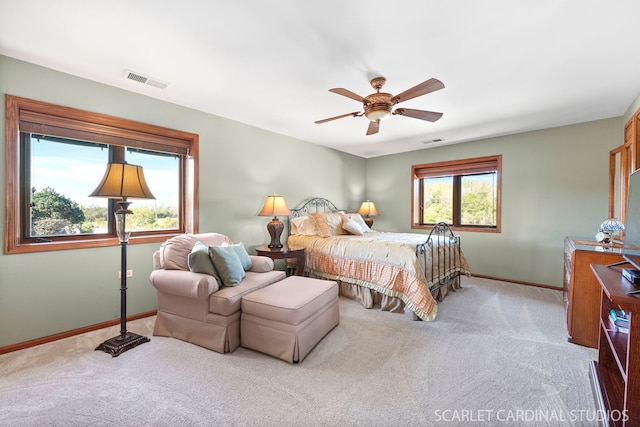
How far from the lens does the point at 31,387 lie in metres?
1.79

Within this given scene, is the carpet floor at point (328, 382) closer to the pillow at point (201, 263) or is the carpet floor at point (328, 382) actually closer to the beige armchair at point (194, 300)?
the beige armchair at point (194, 300)

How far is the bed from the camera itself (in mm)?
2963

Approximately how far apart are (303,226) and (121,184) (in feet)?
8.50

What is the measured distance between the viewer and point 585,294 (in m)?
2.37

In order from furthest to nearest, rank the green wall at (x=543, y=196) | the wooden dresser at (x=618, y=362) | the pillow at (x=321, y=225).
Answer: the pillow at (x=321, y=225)
the green wall at (x=543, y=196)
the wooden dresser at (x=618, y=362)

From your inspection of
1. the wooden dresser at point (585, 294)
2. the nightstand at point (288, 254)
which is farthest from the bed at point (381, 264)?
the wooden dresser at point (585, 294)

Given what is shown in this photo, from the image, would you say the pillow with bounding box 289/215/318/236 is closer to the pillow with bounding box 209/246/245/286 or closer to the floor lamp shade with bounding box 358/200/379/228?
the floor lamp shade with bounding box 358/200/379/228

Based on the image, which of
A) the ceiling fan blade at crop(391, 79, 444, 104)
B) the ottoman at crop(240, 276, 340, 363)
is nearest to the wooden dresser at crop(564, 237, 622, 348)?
the ceiling fan blade at crop(391, 79, 444, 104)

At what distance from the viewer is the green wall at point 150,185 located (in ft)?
7.49

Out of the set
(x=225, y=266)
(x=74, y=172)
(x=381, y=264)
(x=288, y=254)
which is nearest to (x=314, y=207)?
(x=288, y=254)

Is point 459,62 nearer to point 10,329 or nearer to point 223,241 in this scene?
point 223,241

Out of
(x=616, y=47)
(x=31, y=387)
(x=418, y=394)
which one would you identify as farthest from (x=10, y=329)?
(x=616, y=47)

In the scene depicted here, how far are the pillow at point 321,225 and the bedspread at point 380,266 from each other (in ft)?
0.37

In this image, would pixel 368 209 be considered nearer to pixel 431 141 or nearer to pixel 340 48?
pixel 431 141
